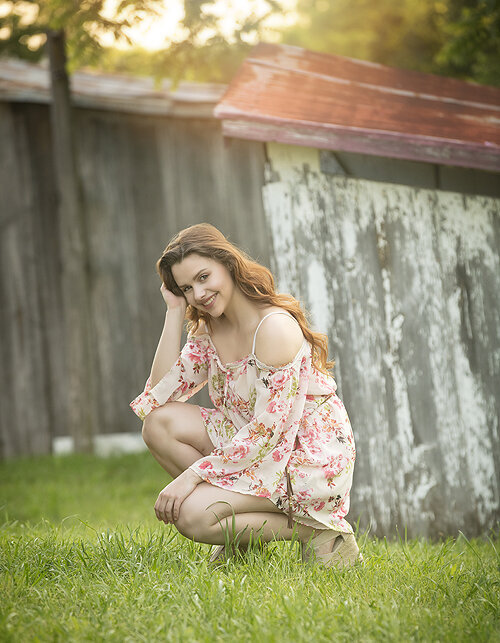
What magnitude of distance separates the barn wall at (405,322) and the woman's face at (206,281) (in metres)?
1.01

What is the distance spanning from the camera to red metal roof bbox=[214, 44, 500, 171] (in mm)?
4156

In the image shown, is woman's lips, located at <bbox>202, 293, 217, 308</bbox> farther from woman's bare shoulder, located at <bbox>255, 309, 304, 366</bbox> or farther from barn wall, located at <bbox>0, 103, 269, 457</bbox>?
barn wall, located at <bbox>0, 103, 269, 457</bbox>

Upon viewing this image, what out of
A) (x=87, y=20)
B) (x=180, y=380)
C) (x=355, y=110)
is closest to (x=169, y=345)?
(x=180, y=380)

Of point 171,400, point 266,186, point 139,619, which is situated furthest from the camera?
point 266,186

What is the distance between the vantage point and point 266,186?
171 inches

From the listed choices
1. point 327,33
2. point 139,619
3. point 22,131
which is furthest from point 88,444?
point 327,33

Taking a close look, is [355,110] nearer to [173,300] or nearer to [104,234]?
[173,300]

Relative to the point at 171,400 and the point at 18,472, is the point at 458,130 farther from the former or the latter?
the point at 18,472

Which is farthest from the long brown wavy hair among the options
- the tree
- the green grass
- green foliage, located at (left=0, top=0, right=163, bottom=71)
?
the tree

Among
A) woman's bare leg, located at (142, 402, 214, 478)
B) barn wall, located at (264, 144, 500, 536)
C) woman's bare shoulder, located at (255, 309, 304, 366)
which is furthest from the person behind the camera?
barn wall, located at (264, 144, 500, 536)

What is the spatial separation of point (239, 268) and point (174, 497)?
100 cm

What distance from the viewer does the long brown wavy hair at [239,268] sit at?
130 inches

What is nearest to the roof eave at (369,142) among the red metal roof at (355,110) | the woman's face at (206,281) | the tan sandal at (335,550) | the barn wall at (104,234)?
the red metal roof at (355,110)

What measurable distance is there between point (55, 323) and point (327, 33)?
926 cm
